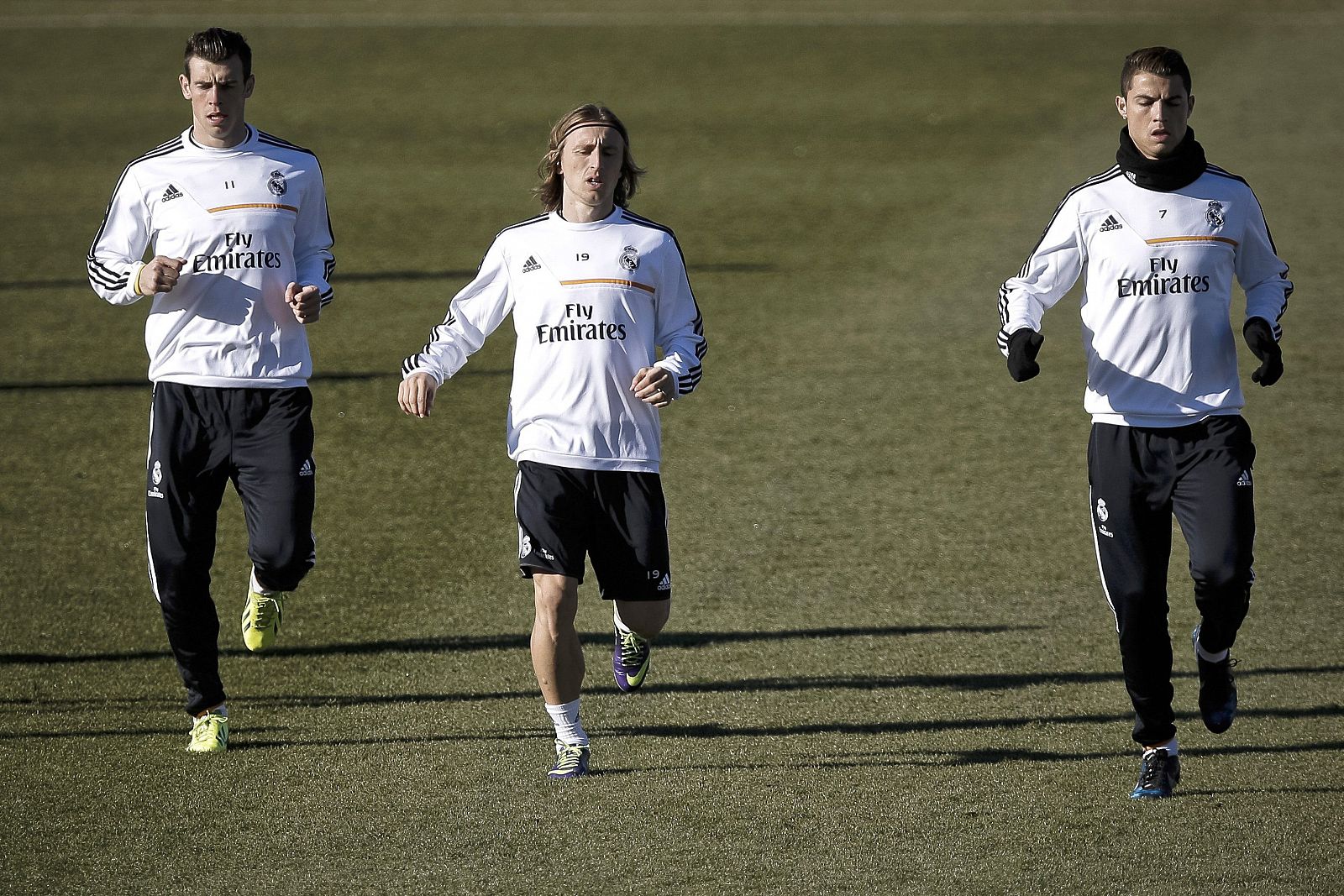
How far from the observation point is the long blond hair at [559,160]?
5387 millimetres

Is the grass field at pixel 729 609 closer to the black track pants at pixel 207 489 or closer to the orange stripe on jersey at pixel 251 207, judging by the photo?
the black track pants at pixel 207 489

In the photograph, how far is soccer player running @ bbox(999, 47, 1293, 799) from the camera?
17.1 feet

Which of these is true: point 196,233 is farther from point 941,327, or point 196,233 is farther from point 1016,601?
point 941,327

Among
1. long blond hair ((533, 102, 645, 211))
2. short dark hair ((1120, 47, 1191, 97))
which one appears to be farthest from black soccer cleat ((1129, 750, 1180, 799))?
long blond hair ((533, 102, 645, 211))

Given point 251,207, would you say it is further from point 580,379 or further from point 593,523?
point 593,523

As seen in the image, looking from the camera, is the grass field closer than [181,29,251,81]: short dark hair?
Yes

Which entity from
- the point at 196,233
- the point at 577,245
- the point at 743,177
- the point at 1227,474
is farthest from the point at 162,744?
the point at 743,177

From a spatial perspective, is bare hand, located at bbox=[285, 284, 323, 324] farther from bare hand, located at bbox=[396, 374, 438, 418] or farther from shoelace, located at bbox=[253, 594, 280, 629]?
shoelace, located at bbox=[253, 594, 280, 629]

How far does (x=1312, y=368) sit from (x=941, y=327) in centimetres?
266

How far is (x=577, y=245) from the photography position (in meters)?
5.38

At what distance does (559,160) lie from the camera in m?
5.48

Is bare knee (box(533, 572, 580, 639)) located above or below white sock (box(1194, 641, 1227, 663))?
above

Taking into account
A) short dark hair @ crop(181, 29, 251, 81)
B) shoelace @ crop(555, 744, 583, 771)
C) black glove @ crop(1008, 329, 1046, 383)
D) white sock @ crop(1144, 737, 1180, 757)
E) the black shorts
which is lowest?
shoelace @ crop(555, 744, 583, 771)

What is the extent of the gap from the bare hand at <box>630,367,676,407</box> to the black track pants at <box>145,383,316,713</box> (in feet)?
4.32
